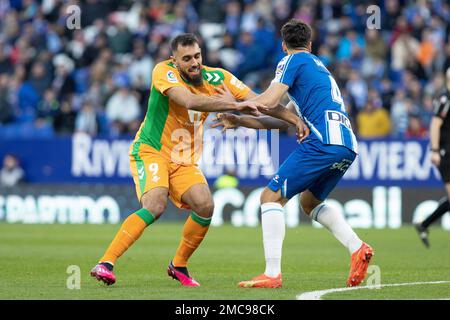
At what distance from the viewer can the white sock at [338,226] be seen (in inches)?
381

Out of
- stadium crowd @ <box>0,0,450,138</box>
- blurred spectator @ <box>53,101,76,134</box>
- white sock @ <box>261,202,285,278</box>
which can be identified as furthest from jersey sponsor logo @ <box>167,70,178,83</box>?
blurred spectator @ <box>53,101,76,134</box>

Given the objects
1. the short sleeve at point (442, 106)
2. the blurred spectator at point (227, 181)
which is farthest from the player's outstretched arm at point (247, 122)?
the blurred spectator at point (227, 181)

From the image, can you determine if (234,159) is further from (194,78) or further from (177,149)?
(194,78)

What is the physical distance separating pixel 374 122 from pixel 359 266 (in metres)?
12.1

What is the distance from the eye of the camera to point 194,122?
10.4 metres

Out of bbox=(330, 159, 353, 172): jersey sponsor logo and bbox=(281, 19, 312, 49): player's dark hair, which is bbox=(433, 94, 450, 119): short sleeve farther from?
bbox=(281, 19, 312, 49): player's dark hair

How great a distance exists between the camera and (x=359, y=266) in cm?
947

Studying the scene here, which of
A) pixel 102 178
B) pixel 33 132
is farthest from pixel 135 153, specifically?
pixel 33 132

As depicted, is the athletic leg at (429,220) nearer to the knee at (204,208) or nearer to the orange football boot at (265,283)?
the knee at (204,208)

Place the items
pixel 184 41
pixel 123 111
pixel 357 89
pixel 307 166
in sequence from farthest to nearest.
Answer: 1. pixel 123 111
2. pixel 357 89
3. pixel 184 41
4. pixel 307 166

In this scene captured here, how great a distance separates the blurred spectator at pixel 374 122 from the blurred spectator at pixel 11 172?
23.8 feet

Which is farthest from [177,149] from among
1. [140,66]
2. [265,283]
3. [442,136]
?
[140,66]

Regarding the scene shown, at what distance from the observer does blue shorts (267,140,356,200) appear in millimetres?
9406

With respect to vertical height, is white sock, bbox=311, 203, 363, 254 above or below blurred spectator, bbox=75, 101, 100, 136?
below
